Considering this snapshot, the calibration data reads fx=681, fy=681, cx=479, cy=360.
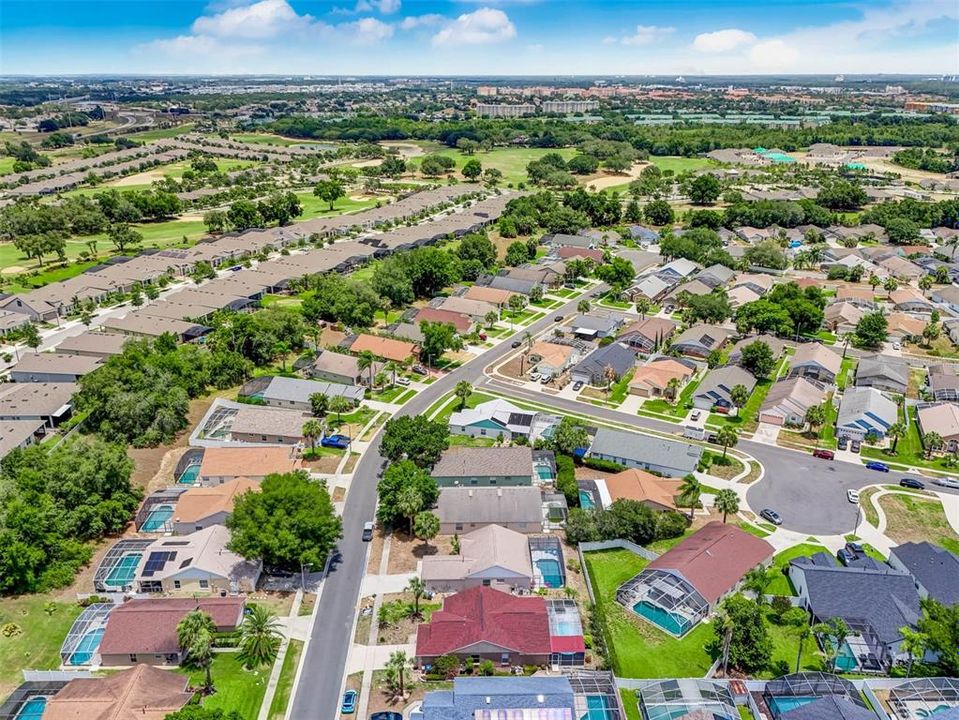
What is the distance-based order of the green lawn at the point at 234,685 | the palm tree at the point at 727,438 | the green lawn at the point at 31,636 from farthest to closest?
the palm tree at the point at 727,438 < the green lawn at the point at 31,636 < the green lawn at the point at 234,685

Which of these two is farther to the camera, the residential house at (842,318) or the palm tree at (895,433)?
the residential house at (842,318)

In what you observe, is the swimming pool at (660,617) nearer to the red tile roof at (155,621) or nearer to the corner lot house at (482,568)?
the corner lot house at (482,568)

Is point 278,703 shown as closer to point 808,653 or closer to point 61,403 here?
point 808,653

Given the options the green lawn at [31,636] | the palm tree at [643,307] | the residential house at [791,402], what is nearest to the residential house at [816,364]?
the residential house at [791,402]

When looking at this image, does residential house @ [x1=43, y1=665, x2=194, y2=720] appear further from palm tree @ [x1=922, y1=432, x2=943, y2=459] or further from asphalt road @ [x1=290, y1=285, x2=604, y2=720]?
palm tree @ [x1=922, y1=432, x2=943, y2=459]

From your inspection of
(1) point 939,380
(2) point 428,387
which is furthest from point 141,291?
(1) point 939,380

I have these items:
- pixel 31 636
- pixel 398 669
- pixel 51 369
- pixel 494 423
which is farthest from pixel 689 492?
pixel 51 369

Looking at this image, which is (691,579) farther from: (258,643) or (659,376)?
(659,376)
